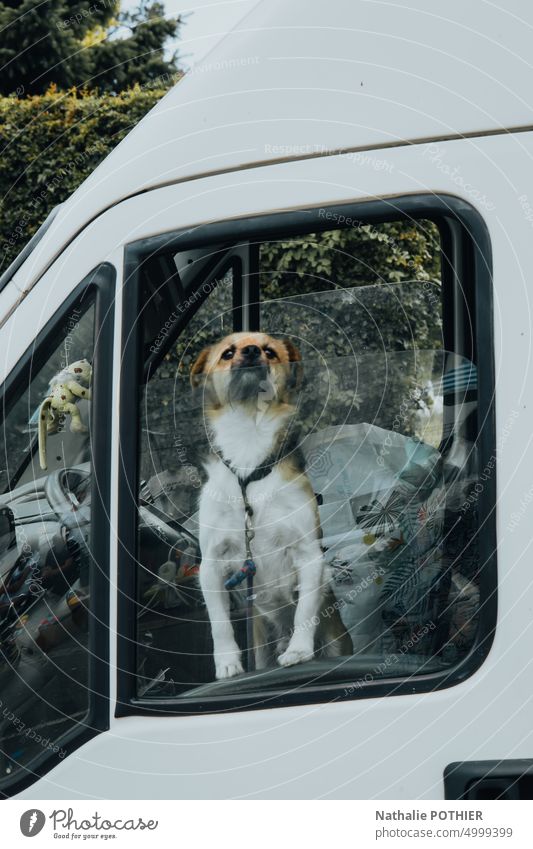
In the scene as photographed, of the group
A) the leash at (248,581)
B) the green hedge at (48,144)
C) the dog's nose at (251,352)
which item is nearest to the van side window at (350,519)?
the leash at (248,581)

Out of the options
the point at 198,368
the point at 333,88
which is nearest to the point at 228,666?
the point at 198,368

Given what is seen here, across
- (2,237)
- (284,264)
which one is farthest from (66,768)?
(2,237)

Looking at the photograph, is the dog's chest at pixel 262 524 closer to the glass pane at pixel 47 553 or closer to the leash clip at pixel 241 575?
the leash clip at pixel 241 575

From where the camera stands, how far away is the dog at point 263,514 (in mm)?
1812

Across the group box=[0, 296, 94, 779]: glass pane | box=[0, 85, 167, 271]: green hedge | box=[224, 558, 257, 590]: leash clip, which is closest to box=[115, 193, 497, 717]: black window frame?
box=[0, 296, 94, 779]: glass pane

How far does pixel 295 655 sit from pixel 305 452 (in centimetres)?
51

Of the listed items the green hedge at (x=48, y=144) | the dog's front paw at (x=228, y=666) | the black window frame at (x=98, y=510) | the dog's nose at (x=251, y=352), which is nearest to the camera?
the black window frame at (x=98, y=510)

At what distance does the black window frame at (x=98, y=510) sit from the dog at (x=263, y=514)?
26 centimetres

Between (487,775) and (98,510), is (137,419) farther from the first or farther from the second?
(487,775)

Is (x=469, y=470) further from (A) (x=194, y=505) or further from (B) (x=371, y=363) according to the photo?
(A) (x=194, y=505)

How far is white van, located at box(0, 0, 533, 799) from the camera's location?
5.02 ft

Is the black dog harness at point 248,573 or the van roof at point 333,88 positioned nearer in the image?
the van roof at point 333,88

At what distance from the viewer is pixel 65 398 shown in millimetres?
1838

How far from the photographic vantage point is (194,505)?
1.94 meters
